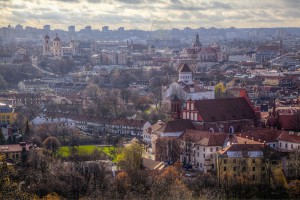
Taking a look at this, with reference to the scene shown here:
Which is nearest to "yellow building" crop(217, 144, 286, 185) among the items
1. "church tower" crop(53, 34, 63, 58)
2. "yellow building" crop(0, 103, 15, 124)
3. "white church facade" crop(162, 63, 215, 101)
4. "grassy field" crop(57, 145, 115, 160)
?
"grassy field" crop(57, 145, 115, 160)

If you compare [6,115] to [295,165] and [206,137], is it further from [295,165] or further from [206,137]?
[295,165]

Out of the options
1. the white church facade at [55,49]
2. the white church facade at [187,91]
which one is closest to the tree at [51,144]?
the white church facade at [187,91]

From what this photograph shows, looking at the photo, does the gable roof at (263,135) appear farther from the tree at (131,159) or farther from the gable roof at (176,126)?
the tree at (131,159)

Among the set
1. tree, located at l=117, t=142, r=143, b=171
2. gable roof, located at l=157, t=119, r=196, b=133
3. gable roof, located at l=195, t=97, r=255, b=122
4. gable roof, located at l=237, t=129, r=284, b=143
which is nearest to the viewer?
tree, located at l=117, t=142, r=143, b=171

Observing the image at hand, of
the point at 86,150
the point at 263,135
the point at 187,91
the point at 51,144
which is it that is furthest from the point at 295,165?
the point at 187,91

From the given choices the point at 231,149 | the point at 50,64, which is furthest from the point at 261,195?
the point at 50,64

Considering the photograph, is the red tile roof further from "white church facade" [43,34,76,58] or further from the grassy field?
"white church facade" [43,34,76,58]

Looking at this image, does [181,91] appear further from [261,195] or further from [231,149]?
[261,195]
